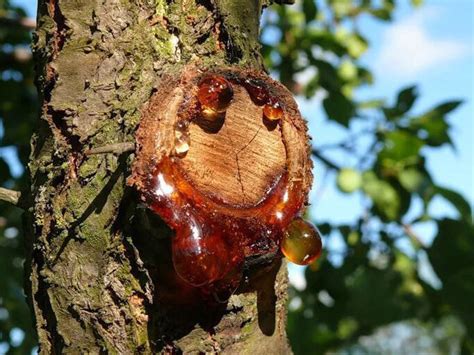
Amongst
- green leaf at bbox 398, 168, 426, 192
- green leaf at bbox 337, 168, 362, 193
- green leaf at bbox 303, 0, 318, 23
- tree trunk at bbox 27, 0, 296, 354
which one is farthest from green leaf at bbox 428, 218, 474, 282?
tree trunk at bbox 27, 0, 296, 354

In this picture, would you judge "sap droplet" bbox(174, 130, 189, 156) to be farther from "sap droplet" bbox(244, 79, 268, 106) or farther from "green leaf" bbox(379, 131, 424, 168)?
"green leaf" bbox(379, 131, 424, 168)

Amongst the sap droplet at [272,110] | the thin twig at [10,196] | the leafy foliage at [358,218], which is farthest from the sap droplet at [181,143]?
the leafy foliage at [358,218]

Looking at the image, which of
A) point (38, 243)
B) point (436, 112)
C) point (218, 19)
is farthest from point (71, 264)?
point (436, 112)

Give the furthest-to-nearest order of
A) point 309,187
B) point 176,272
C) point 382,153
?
point 382,153 < point 309,187 < point 176,272

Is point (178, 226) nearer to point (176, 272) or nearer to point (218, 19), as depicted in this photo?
point (176, 272)

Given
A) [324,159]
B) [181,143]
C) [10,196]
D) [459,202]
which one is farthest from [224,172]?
[324,159]

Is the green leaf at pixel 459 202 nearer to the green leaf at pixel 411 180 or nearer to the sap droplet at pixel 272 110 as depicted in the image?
the green leaf at pixel 411 180
